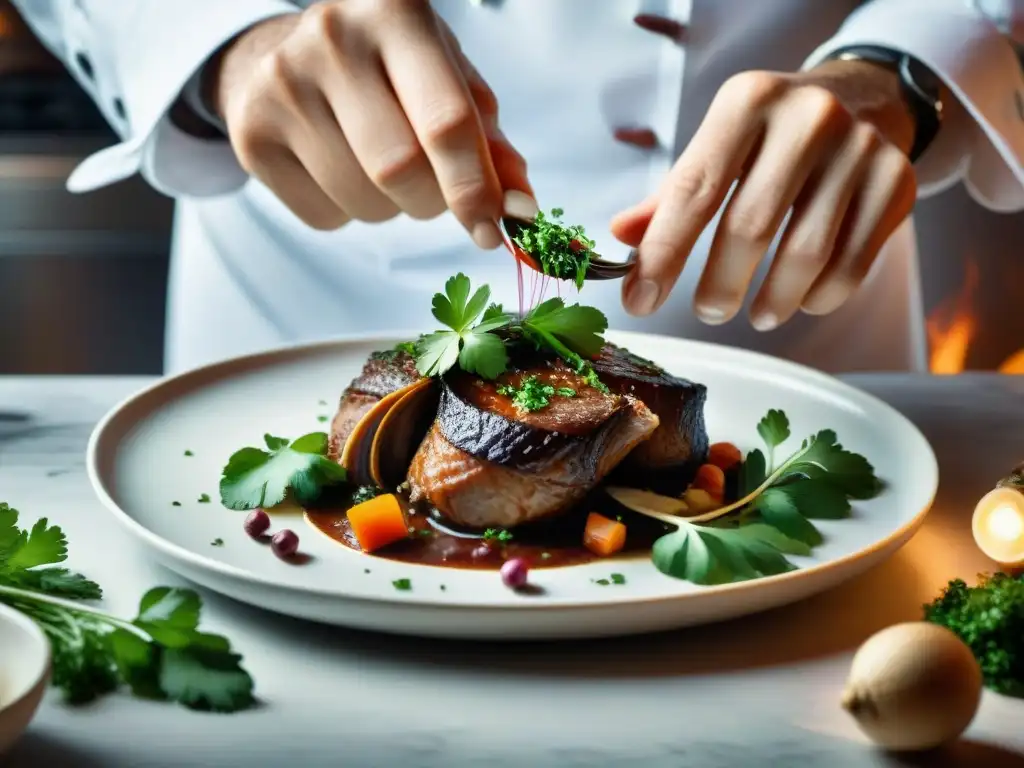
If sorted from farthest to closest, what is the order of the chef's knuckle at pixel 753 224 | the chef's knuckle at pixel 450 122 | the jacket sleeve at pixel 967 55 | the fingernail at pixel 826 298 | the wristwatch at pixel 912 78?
the wristwatch at pixel 912 78
the jacket sleeve at pixel 967 55
the fingernail at pixel 826 298
the chef's knuckle at pixel 753 224
the chef's knuckle at pixel 450 122

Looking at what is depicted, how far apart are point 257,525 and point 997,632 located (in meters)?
1.10

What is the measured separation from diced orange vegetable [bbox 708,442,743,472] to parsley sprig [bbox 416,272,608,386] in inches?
13.2

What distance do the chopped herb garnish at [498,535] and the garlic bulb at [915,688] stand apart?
2.25ft

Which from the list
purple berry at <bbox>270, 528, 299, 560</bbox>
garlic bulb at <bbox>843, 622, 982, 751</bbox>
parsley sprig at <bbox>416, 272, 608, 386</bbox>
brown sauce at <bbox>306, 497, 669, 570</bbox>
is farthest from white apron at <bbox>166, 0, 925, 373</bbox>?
garlic bulb at <bbox>843, 622, 982, 751</bbox>

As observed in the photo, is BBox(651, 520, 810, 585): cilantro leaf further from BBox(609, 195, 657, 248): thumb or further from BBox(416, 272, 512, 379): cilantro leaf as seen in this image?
BBox(609, 195, 657, 248): thumb

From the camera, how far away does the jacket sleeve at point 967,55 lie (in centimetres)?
274

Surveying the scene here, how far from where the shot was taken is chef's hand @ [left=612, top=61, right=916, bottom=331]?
226 centimetres

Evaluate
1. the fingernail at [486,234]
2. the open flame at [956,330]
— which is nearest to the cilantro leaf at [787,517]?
the fingernail at [486,234]

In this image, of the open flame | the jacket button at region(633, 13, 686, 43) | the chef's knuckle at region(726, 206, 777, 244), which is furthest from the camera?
the open flame

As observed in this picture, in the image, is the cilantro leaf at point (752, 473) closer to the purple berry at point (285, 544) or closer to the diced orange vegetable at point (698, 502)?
the diced orange vegetable at point (698, 502)

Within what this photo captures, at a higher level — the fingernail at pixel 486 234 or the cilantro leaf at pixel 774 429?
the fingernail at pixel 486 234

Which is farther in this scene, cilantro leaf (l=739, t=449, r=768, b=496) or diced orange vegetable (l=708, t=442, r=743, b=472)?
diced orange vegetable (l=708, t=442, r=743, b=472)

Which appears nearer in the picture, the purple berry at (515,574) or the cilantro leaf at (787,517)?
the purple berry at (515,574)

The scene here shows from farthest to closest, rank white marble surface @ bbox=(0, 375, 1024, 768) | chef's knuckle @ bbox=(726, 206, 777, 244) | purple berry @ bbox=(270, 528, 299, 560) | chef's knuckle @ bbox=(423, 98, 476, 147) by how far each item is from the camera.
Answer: chef's knuckle @ bbox=(726, 206, 777, 244) < chef's knuckle @ bbox=(423, 98, 476, 147) < purple berry @ bbox=(270, 528, 299, 560) < white marble surface @ bbox=(0, 375, 1024, 768)
